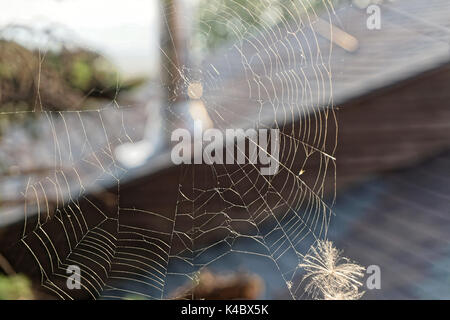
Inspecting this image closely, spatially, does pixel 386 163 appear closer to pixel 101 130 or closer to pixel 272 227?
pixel 272 227

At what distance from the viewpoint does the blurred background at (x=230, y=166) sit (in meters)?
0.98

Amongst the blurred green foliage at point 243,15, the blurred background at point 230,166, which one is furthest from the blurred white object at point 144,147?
the blurred green foliage at point 243,15

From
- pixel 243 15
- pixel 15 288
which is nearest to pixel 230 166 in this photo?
pixel 243 15

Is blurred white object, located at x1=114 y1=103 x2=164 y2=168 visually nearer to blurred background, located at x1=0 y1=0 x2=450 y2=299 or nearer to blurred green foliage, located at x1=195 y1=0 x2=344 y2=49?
blurred background, located at x1=0 y1=0 x2=450 y2=299

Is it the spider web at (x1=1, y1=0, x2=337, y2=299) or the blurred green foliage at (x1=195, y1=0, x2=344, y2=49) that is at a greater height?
the blurred green foliage at (x1=195, y1=0, x2=344, y2=49)

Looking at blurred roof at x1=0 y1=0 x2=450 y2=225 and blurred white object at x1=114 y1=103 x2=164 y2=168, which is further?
blurred white object at x1=114 y1=103 x2=164 y2=168

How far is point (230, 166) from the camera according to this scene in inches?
46.7

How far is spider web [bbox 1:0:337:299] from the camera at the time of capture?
1.04m

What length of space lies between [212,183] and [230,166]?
8 centimetres

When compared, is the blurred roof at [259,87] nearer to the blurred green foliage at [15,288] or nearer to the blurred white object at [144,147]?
the blurred white object at [144,147]

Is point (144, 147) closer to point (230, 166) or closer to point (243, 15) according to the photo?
point (230, 166)

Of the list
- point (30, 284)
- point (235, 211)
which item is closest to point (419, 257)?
point (235, 211)

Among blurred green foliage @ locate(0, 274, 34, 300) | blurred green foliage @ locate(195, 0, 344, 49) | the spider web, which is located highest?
blurred green foliage @ locate(195, 0, 344, 49)

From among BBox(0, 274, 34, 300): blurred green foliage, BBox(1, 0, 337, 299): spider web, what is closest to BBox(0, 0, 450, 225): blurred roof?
BBox(1, 0, 337, 299): spider web
